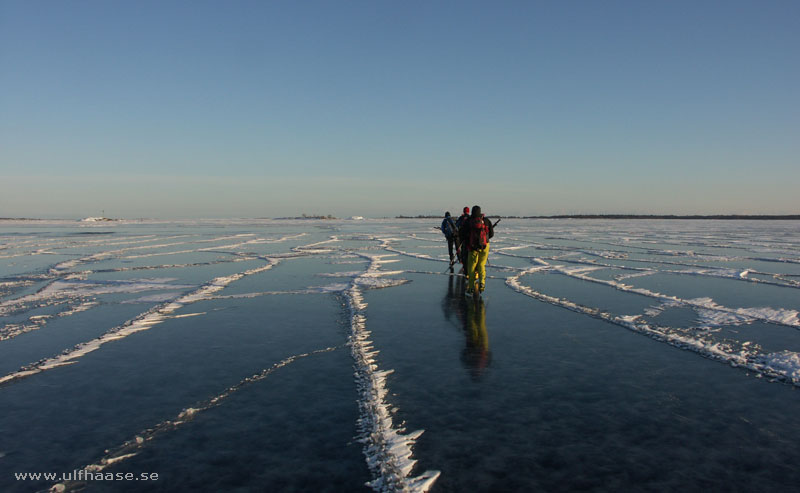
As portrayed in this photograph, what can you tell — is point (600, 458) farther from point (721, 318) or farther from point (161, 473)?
point (721, 318)

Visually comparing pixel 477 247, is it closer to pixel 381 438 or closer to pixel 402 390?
pixel 402 390

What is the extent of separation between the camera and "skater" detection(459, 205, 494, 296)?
1155 cm

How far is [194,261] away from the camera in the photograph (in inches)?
754

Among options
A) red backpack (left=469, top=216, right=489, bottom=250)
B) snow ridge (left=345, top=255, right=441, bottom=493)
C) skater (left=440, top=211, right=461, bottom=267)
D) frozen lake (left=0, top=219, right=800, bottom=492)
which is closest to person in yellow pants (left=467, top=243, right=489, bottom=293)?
red backpack (left=469, top=216, right=489, bottom=250)

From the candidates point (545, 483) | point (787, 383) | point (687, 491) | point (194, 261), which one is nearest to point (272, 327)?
point (545, 483)

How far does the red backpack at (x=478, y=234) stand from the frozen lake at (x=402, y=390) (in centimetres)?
124

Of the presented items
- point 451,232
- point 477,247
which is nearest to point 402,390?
point 477,247

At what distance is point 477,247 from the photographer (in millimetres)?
11594

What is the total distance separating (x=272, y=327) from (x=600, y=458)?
5.84 m

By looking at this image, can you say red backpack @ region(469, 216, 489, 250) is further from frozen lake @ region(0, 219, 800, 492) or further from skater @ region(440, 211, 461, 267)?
skater @ region(440, 211, 461, 267)

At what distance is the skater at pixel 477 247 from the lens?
11555 millimetres

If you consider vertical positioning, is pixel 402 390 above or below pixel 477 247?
below

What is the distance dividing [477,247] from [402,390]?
6612 millimetres

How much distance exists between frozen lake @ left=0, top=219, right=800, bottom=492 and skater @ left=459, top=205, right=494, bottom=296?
47cm
